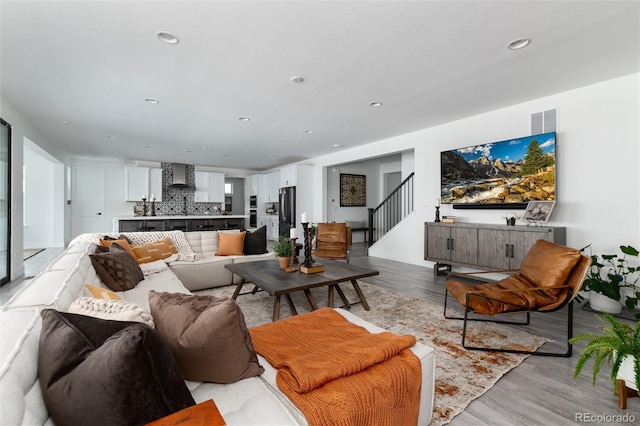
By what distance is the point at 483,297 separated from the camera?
2.45 metres

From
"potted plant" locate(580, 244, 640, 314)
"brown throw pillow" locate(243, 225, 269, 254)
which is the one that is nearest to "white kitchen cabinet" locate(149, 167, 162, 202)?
"brown throw pillow" locate(243, 225, 269, 254)

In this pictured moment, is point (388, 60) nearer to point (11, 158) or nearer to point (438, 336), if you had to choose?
point (438, 336)

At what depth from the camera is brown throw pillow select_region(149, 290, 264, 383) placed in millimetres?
1121

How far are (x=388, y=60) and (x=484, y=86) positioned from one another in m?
1.48

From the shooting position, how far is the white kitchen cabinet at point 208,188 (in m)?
9.68

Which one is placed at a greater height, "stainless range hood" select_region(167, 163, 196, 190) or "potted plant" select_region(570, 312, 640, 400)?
"stainless range hood" select_region(167, 163, 196, 190)

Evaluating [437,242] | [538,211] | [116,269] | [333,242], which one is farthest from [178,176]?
[538,211]

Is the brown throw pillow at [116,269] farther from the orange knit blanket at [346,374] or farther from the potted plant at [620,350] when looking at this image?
the potted plant at [620,350]

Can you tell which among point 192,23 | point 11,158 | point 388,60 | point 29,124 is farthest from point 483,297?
point 29,124

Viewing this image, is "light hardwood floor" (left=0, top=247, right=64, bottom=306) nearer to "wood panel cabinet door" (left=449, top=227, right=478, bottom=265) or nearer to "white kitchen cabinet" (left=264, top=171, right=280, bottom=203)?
"white kitchen cabinet" (left=264, top=171, right=280, bottom=203)

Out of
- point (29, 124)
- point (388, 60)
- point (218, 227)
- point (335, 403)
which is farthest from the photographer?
point (218, 227)

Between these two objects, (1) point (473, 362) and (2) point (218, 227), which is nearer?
(1) point (473, 362)

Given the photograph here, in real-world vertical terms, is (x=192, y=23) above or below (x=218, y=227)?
above
